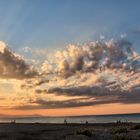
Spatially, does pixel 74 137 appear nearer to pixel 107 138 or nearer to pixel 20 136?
pixel 107 138

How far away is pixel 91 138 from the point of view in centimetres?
4559

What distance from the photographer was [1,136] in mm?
48094

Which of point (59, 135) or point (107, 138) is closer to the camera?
point (107, 138)

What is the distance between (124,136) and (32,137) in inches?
398

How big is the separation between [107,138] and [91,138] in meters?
1.64

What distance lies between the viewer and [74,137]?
1794 inches

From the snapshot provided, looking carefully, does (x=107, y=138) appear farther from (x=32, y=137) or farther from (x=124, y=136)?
(x=32, y=137)

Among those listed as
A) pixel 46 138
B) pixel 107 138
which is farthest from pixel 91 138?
pixel 46 138

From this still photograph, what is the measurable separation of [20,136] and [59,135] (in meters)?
4.69

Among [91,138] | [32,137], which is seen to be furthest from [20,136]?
[91,138]

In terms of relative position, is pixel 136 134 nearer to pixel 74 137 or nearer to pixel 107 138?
pixel 107 138

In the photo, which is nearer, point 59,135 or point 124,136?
point 124,136

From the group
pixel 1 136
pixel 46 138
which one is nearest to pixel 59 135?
pixel 46 138

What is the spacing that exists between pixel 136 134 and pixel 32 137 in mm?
11232
